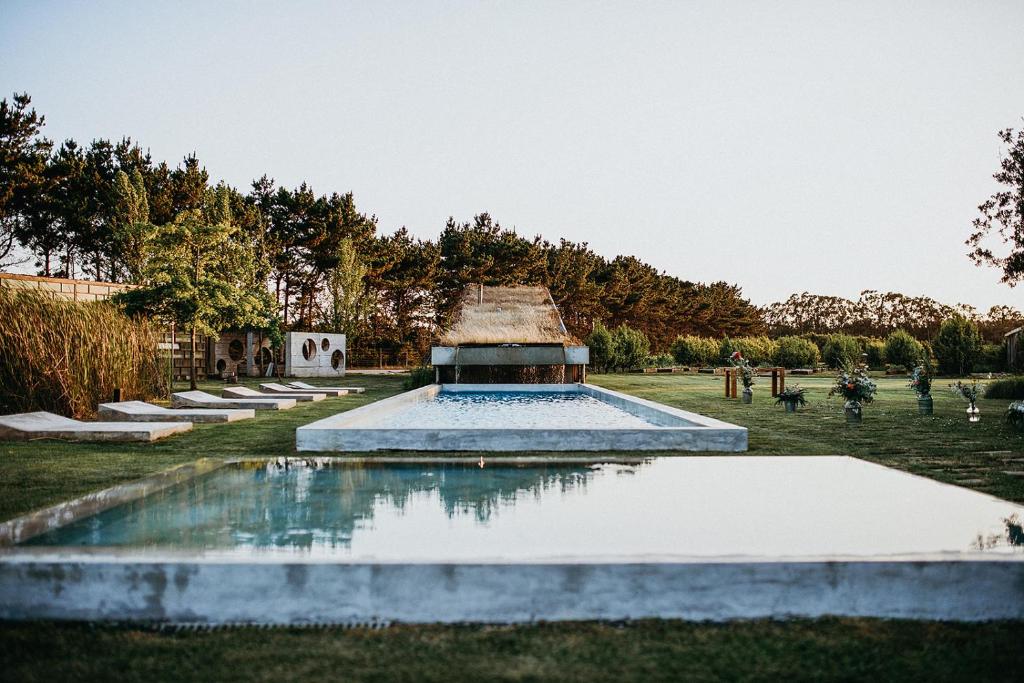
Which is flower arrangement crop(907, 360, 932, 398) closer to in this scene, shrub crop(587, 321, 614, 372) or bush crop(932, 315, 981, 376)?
shrub crop(587, 321, 614, 372)

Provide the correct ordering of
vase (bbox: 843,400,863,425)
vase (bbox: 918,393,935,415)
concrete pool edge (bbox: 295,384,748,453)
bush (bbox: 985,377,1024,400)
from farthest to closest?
bush (bbox: 985,377,1024,400) → vase (bbox: 918,393,935,415) → vase (bbox: 843,400,863,425) → concrete pool edge (bbox: 295,384,748,453)

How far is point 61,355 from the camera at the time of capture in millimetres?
9430

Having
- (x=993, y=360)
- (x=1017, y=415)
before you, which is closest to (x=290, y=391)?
(x=1017, y=415)

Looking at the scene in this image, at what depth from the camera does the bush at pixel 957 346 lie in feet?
81.6

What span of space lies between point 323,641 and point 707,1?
1451 centimetres

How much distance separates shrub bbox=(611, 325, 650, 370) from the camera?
2775cm

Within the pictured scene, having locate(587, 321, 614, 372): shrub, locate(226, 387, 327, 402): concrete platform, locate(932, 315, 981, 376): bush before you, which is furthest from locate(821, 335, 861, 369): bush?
locate(226, 387, 327, 402): concrete platform

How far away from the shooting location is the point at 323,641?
7.20 ft

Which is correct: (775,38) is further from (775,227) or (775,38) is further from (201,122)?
(775,227)

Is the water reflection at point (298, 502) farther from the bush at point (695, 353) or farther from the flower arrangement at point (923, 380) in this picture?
the bush at point (695, 353)

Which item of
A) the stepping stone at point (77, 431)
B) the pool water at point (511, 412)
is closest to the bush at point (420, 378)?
the pool water at point (511, 412)

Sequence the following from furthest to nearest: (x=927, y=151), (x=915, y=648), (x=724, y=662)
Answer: (x=927, y=151), (x=915, y=648), (x=724, y=662)

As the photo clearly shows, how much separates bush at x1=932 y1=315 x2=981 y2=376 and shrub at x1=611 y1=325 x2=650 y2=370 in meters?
10.7

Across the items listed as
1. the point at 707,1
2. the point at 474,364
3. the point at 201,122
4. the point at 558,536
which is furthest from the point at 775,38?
the point at 558,536
